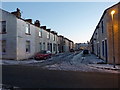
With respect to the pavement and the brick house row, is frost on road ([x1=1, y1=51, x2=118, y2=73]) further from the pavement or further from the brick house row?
the brick house row

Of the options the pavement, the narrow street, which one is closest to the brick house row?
the pavement

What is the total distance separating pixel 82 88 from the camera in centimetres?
707

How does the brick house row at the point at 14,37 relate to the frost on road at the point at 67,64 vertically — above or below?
above

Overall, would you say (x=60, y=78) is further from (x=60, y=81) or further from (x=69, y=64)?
(x=69, y=64)

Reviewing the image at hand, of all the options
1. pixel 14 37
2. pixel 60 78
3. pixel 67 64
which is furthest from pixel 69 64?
pixel 14 37

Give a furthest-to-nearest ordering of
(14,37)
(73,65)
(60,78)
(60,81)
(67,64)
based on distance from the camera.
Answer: (14,37)
(67,64)
(73,65)
(60,78)
(60,81)


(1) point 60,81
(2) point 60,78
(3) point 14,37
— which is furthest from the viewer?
(3) point 14,37

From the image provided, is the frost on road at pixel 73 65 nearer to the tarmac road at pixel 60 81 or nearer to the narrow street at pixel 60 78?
the narrow street at pixel 60 78

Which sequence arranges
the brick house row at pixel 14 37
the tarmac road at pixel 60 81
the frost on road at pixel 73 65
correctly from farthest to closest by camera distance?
the brick house row at pixel 14 37 → the frost on road at pixel 73 65 → the tarmac road at pixel 60 81

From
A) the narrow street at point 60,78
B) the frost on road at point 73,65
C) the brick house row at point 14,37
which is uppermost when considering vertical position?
the brick house row at point 14,37

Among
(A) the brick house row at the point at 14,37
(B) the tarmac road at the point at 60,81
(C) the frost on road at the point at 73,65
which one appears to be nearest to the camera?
(B) the tarmac road at the point at 60,81

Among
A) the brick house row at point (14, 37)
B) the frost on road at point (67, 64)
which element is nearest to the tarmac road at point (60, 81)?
the frost on road at point (67, 64)

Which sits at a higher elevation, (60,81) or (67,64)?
(60,81)

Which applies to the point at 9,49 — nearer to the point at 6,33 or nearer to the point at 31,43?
the point at 6,33
